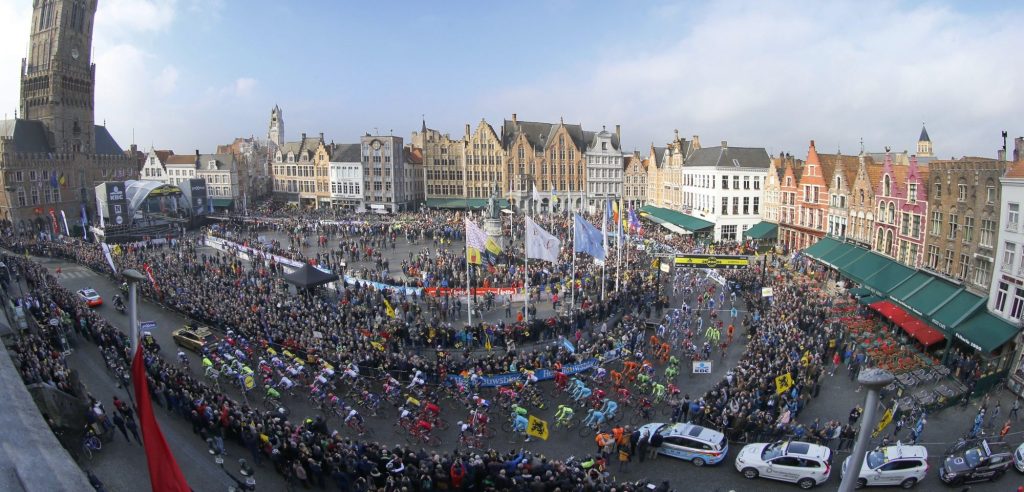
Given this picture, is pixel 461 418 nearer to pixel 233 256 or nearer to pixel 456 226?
pixel 233 256

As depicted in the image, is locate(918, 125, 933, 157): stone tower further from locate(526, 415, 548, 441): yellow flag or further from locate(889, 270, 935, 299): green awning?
locate(526, 415, 548, 441): yellow flag

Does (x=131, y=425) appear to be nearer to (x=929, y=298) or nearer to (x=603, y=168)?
(x=929, y=298)

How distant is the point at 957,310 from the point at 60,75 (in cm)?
9328

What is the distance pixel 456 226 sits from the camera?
2267 inches

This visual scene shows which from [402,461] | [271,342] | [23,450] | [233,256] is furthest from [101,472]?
[233,256]

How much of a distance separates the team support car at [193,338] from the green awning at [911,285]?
32713 millimetres

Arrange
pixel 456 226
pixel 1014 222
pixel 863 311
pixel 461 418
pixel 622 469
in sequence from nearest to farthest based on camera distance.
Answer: pixel 622 469
pixel 461 418
pixel 1014 222
pixel 863 311
pixel 456 226

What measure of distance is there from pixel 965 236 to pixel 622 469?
71.2 feet

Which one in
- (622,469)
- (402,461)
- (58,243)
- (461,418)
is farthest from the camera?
(58,243)

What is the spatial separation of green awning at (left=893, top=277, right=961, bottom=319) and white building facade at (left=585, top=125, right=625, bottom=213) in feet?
172

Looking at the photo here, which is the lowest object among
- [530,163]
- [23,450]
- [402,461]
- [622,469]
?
[622,469]

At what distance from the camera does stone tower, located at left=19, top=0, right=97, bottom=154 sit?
7369 centimetres

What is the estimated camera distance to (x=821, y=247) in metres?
41.5

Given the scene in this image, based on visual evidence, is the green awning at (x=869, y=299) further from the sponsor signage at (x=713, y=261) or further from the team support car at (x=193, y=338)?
the team support car at (x=193, y=338)
